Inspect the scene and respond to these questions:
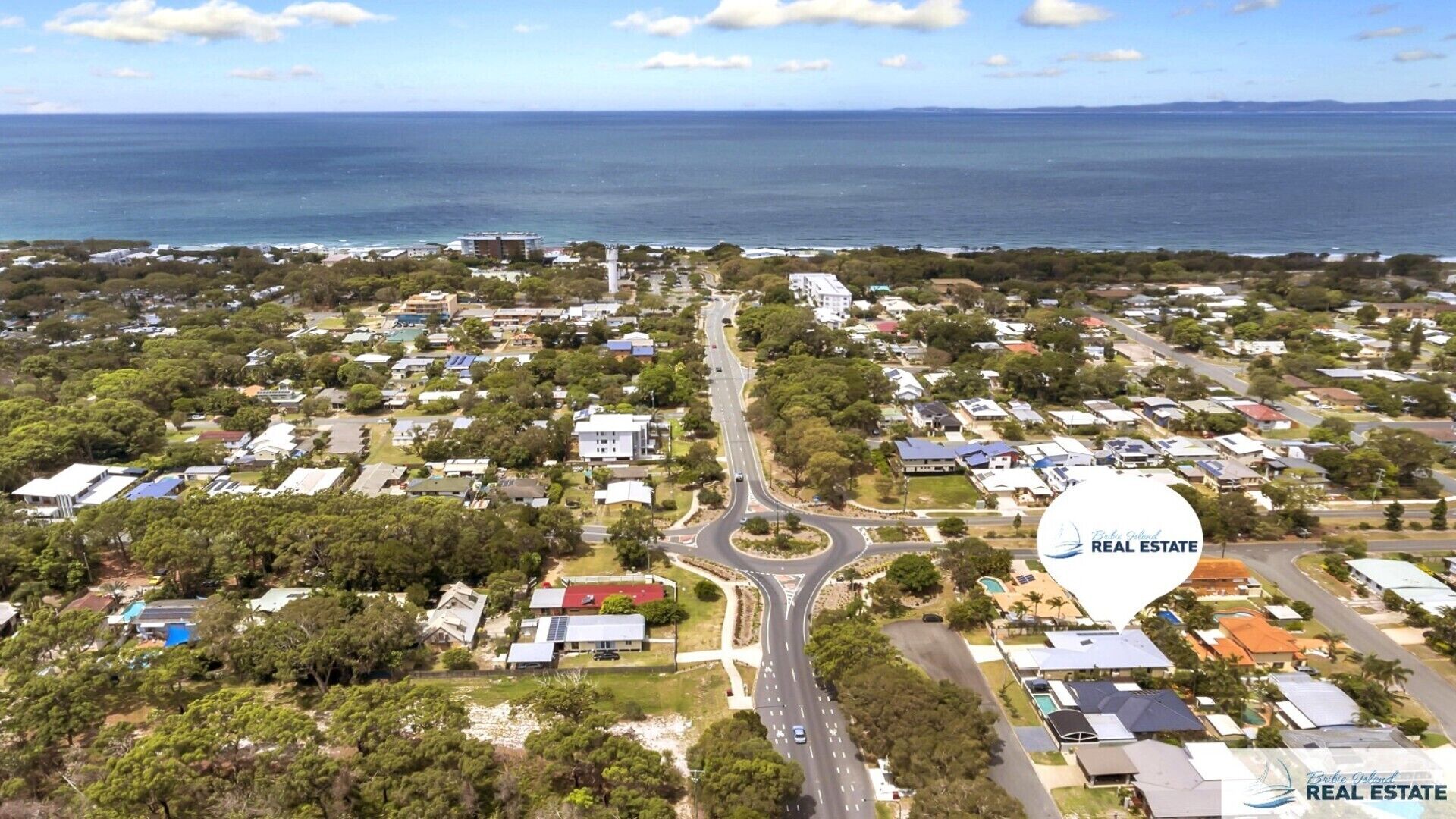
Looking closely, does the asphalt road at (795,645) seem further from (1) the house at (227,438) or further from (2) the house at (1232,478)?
(1) the house at (227,438)

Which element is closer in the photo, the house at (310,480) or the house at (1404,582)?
the house at (1404,582)

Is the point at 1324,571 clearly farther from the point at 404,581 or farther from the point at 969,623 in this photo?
the point at 404,581

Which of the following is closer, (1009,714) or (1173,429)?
(1009,714)

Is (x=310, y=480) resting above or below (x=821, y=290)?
below

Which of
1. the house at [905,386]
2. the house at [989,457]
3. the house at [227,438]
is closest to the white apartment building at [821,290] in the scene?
the house at [905,386]

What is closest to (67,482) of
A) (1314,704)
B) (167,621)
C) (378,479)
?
(378,479)

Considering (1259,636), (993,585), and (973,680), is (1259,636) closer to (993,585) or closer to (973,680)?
(993,585)

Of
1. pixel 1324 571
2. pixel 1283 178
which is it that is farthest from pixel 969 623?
pixel 1283 178
